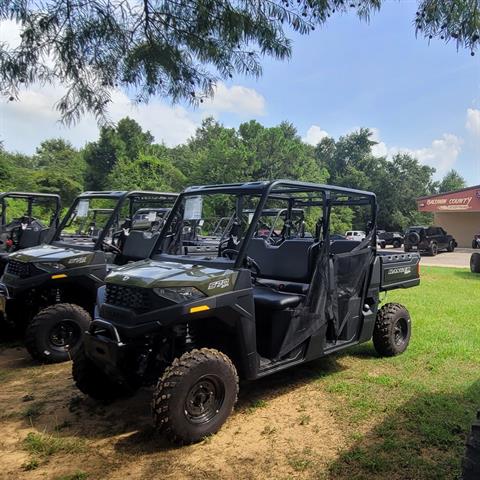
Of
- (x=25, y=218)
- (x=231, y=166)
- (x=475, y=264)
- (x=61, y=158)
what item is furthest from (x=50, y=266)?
(x=61, y=158)

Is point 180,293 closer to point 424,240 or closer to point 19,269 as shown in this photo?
point 19,269

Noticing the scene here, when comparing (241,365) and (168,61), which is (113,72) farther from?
(241,365)

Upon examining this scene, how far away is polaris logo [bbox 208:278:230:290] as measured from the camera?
357 centimetres

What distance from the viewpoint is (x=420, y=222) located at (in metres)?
44.5

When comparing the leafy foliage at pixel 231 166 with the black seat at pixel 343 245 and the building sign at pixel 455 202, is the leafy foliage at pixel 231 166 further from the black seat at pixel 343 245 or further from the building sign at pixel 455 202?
the black seat at pixel 343 245

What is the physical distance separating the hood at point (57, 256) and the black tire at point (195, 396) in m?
2.69

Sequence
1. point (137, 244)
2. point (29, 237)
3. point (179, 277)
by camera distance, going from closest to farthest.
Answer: point (179, 277), point (137, 244), point (29, 237)

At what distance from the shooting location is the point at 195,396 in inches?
135

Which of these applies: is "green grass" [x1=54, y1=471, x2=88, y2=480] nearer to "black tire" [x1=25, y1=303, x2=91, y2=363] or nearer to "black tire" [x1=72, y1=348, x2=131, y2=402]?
"black tire" [x1=72, y1=348, x2=131, y2=402]

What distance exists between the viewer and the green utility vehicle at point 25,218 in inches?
331

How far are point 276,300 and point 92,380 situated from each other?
1648 millimetres

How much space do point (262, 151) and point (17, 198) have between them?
27.5 m

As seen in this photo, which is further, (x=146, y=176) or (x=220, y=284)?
(x=146, y=176)

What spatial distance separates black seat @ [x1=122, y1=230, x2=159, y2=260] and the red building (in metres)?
29.1
